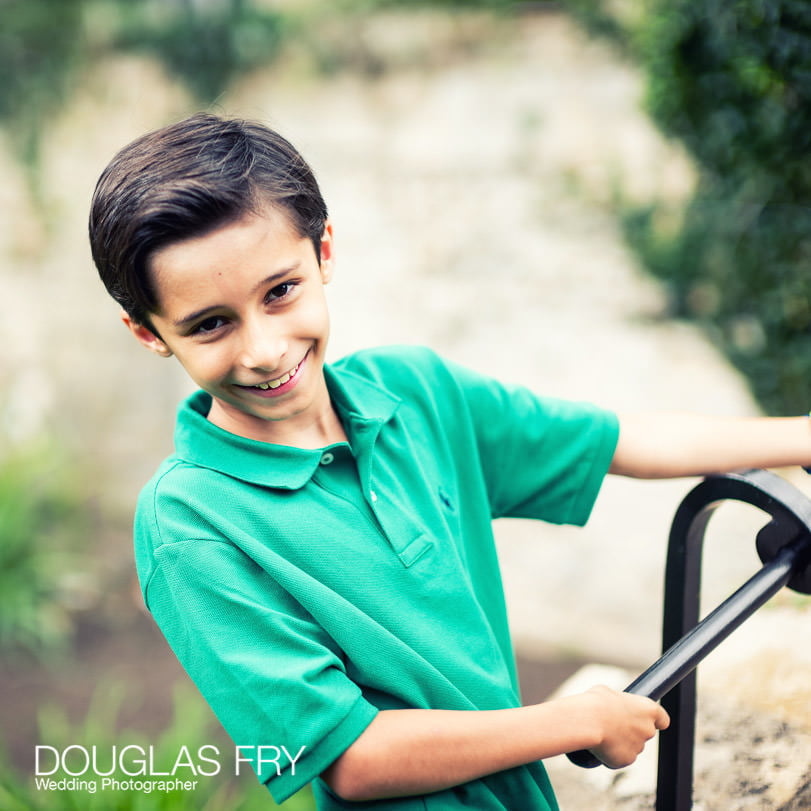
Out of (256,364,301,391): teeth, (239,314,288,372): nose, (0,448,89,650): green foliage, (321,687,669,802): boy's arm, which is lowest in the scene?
(0,448,89,650): green foliage

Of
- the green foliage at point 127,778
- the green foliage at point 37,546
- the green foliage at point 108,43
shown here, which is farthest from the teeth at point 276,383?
the green foliage at point 108,43

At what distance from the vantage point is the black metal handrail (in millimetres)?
999

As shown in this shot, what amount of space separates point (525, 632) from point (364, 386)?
10.3 ft

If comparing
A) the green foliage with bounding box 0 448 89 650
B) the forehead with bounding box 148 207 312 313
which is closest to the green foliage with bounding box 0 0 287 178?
the green foliage with bounding box 0 448 89 650

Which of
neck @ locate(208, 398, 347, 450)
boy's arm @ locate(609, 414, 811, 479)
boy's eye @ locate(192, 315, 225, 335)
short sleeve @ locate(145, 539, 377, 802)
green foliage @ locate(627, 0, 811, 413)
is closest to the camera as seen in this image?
short sleeve @ locate(145, 539, 377, 802)

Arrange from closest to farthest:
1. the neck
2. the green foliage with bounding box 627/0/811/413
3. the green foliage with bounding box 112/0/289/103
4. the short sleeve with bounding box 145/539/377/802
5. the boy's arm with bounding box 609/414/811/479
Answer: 1. the short sleeve with bounding box 145/539/377/802
2. the neck
3. the boy's arm with bounding box 609/414/811/479
4. the green foliage with bounding box 627/0/811/413
5. the green foliage with bounding box 112/0/289/103

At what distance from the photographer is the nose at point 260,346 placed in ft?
3.41

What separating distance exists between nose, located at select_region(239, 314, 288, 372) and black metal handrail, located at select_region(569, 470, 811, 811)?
0.56 m

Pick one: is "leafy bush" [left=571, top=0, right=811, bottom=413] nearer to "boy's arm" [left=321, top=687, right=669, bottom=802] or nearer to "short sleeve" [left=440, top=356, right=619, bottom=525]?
"short sleeve" [left=440, top=356, right=619, bottom=525]

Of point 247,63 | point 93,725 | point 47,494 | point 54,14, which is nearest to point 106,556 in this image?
point 47,494

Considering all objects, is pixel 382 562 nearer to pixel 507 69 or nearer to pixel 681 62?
pixel 681 62

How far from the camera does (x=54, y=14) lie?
679cm

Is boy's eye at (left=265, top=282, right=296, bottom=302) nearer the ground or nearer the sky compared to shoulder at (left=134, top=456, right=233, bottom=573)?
nearer the sky

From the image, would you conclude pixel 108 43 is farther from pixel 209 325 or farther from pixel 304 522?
pixel 304 522
